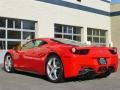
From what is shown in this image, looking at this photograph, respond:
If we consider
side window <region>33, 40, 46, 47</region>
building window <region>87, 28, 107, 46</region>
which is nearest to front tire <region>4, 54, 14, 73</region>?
side window <region>33, 40, 46, 47</region>

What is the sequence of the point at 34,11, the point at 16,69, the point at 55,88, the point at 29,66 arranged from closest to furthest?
the point at 55,88 → the point at 29,66 → the point at 16,69 → the point at 34,11

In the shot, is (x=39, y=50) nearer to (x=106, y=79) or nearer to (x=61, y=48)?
(x=61, y=48)

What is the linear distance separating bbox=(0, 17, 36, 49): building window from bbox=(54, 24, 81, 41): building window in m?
2.62

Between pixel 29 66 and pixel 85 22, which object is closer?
pixel 29 66

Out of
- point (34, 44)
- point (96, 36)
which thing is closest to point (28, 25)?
point (96, 36)

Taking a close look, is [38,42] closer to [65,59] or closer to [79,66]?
[65,59]

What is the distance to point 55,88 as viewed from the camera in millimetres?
8742

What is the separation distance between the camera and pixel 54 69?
32.4 ft

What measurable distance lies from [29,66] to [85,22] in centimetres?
1487

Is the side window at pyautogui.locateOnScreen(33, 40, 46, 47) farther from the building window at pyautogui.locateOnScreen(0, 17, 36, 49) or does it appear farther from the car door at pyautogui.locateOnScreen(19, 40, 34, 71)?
the building window at pyautogui.locateOnScreen(0, 17, 36, 49)

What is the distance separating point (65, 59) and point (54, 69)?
588 millimetres

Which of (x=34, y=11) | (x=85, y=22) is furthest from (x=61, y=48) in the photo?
(x=85, y=22)

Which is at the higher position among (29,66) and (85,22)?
(85,22)

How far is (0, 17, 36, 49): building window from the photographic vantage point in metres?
18.0
